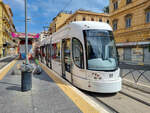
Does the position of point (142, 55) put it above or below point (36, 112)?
above

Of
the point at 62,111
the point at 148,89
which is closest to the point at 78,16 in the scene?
the point at 148,89

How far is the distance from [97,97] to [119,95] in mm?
1011

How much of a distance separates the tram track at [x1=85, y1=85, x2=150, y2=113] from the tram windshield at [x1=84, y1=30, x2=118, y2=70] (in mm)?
1154

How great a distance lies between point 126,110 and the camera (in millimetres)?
3701

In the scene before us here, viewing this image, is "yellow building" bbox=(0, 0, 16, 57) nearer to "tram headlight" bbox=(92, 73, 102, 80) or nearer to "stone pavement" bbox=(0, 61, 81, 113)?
"stone pavement" bbox=(0, 61, 81, 113)

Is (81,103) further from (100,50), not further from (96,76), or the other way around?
(100,50)

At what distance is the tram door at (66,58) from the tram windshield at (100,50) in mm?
1488

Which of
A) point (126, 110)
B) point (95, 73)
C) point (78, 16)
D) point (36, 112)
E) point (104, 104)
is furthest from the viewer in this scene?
point (78, 16)

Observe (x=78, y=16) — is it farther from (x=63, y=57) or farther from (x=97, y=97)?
(x=97, y=97)

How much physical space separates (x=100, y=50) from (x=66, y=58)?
2286 millimetres

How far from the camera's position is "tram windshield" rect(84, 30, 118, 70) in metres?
4.77

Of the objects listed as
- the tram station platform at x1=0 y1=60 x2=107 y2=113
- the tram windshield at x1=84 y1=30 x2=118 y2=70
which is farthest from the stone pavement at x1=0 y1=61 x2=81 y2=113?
the tram windshield at x1=84 y1=30 x2=118 y2=70

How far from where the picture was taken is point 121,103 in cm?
417

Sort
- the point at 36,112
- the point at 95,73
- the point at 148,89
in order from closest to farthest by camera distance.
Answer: the point at 36,112, the point at 95,73, the point at 148,89
